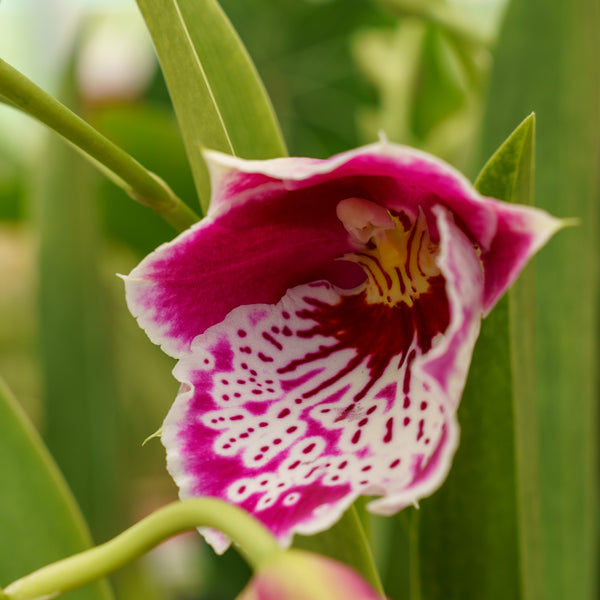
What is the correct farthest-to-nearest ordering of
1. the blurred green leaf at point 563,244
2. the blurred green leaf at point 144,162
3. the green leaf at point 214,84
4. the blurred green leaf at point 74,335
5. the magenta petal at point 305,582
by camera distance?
the blurred green leaf at point 144,162, the blurred green leaf at point 74,335, the blurred green leaf at point 563,244, the green leaf at point 214,84, the magenta petal at point 305,582

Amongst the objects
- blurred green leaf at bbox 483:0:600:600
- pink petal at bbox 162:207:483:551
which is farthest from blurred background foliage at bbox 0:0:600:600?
pink petal at bbox 162:207:483:551

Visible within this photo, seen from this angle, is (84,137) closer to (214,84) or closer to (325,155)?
(214,84)

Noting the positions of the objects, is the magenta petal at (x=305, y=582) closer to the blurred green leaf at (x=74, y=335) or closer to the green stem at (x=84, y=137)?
the green stem at (x=84, y=137)

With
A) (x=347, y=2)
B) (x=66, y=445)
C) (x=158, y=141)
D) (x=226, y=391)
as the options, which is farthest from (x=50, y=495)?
(x=347, y=2)

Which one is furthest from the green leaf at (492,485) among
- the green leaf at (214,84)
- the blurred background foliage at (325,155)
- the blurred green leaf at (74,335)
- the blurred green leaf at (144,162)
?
the blurred green leaf at (144,162)

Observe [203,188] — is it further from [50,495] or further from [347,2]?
[347,2]

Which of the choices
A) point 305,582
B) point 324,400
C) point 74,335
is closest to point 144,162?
point 74,335

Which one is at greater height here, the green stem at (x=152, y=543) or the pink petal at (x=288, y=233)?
the pink petal at (x=288, y=233)
